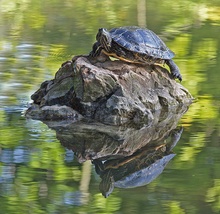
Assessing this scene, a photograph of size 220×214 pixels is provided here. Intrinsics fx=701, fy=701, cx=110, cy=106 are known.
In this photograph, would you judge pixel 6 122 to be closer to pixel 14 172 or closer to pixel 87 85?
pixel 87 85

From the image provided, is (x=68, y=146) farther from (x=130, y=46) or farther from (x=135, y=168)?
(x=130, y=46)

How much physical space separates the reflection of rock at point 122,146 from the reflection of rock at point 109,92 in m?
0.16

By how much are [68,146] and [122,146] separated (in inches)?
19.5

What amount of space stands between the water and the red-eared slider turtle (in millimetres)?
762

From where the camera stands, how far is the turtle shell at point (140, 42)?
7457 mm

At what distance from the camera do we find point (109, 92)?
23.8 feet

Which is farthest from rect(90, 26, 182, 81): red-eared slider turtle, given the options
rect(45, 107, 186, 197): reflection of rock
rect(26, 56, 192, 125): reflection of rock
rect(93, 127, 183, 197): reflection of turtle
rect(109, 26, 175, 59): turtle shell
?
rect(93, 127, 183, 197): reflection of turtle

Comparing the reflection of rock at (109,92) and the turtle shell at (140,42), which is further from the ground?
the turtle shell at (140,42)

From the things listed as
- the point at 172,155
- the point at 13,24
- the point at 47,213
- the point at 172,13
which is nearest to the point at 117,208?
the point at 47,213

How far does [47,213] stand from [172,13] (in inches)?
438

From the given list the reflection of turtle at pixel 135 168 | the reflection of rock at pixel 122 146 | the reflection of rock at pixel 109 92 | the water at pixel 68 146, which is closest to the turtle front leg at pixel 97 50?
the reflection of rock at pixel 109 92

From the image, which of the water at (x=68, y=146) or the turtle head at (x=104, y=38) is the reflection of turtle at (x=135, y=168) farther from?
the turtle head at (x=104, y=38)

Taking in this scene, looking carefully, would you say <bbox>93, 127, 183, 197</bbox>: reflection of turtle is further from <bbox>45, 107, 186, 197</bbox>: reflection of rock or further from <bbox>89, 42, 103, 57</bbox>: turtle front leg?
<bbox>89, 42, 103, 57</bbox>: turtle front leg

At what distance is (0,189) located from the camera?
208 inches
